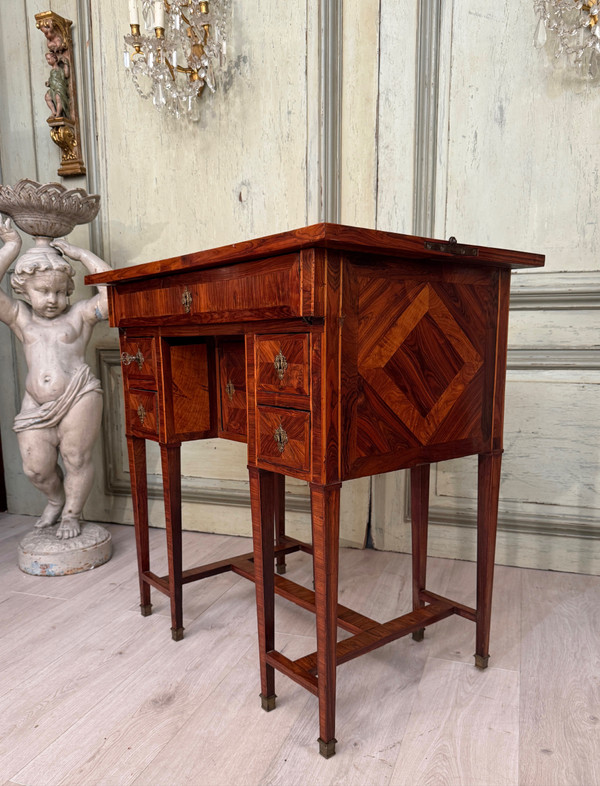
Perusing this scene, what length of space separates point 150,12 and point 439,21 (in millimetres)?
1139

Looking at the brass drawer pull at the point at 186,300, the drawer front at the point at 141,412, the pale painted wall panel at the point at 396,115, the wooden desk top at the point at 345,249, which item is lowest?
the drawer front at the point at 141,412

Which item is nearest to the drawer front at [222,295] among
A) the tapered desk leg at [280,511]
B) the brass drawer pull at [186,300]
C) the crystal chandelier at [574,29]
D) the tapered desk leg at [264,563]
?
the brass drawer pull at [186,300]

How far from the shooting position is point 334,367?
1.09m

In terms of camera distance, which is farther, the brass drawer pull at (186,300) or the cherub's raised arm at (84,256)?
the cherub's raised arm at (84,256)

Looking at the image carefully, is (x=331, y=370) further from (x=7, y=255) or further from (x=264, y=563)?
(x=7, y=255)

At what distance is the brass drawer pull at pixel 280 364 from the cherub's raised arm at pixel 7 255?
4.97 feet

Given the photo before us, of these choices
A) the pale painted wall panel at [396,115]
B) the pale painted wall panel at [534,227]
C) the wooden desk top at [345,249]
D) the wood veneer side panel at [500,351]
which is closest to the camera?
the wooden desk top at [345,249]

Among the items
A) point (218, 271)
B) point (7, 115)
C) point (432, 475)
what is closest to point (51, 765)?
point (218, 271)

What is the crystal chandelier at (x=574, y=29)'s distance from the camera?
1897 millimetres

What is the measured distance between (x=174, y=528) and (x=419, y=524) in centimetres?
75

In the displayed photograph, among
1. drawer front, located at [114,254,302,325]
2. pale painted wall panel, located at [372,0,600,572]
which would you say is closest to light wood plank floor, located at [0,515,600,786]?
pale painted wall panel, located at [372,0,600,572]

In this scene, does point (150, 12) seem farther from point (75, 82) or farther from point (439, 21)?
point (439, 21)

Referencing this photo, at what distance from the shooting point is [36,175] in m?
2.74

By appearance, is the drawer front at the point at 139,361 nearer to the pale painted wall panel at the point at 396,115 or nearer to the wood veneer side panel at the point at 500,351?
the wood veneer side panel at the point at 500,351
